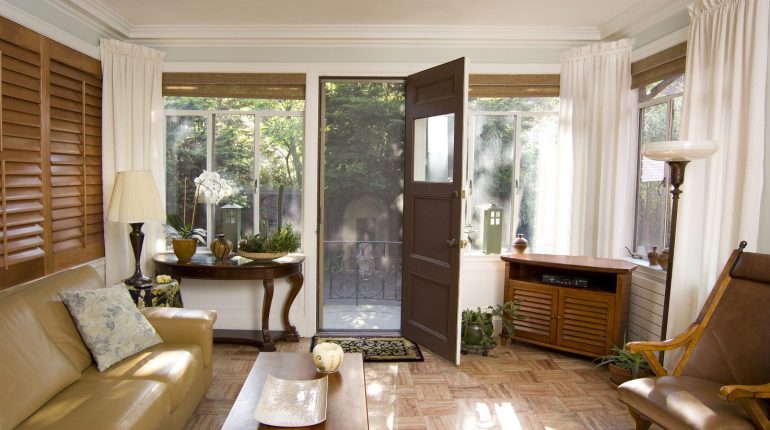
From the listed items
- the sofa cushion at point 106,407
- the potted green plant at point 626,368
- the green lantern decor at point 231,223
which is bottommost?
the potted green plant at point 626,368

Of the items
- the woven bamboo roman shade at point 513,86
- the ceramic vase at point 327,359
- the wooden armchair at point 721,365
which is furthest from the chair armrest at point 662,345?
the woven bamboo roman shade at point 513,86

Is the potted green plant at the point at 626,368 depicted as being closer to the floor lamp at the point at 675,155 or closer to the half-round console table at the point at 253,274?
the floor lamp at the point at 675,155

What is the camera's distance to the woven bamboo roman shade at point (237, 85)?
419 centimetres

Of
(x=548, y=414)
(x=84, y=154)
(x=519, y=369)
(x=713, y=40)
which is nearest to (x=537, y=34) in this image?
(x=713, y=40)

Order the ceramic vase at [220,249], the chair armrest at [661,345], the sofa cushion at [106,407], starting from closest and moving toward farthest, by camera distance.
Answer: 1. the sofa cushion at [106,407]
2. the chair armrest at [661,345]
3. the ceramic vase at [220,249]

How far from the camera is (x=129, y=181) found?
11.1ft

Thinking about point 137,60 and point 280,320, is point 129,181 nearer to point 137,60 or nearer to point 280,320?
point 137,60

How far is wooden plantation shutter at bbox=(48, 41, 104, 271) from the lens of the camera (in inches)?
130

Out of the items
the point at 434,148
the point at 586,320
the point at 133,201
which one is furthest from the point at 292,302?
the point at 586,320

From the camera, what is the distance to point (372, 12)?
12.2ft

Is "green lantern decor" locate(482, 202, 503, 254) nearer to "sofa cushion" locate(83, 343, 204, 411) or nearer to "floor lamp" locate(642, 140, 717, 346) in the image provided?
"floor lamp" locate(642, 140, 717, 346)

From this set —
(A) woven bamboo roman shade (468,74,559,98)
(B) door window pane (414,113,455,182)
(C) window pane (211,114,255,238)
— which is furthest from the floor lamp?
(C) window pane (211,114,255,238)

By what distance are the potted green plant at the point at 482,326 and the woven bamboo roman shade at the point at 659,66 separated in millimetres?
1906

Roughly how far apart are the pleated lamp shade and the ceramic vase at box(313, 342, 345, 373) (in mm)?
1737
